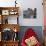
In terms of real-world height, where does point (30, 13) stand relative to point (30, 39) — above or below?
above

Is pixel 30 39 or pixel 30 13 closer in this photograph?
pixel 30 39

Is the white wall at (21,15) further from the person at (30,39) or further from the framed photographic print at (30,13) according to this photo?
the person at (30,39)

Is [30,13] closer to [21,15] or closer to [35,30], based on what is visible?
[21,15]

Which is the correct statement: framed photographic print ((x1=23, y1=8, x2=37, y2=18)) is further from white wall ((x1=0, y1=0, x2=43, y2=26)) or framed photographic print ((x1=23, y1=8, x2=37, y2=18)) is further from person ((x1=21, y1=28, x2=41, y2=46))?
person ((x1=21, y1=28, x2=41, y2=46))

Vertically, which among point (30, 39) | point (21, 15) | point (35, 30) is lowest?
point (30, 39)

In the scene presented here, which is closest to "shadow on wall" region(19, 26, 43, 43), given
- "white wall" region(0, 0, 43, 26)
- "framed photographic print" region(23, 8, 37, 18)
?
"white wall" region(0, 0, 43, 26)

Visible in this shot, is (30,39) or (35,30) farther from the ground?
(35,30)

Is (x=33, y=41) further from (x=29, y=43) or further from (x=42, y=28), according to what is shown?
(x=42, y=28)

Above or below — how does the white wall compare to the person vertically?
above

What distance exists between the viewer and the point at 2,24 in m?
4.92

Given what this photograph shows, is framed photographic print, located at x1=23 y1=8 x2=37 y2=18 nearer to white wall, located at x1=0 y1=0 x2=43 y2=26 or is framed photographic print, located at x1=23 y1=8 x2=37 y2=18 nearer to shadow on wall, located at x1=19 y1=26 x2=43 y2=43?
white wall, located at x1=0 y1=0 x2=43 y2=26

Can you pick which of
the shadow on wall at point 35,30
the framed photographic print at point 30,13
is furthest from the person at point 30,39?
the framed photographic print at point 30,13

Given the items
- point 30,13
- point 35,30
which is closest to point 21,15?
point 30,13

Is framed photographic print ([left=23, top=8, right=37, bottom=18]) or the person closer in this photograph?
the person
